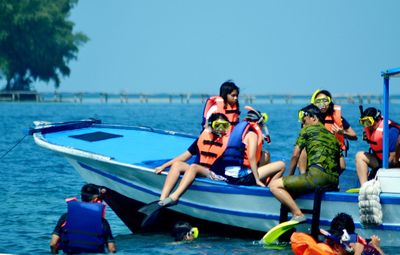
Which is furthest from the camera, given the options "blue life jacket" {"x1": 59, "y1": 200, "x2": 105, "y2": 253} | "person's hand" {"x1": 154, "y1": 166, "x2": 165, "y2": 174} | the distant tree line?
the distant tree line

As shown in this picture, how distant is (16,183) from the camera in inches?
999

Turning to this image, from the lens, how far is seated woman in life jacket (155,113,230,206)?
16109 mm

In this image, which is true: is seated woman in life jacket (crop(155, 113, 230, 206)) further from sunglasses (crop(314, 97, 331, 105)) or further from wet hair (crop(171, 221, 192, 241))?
sunglasses (crop(314, 97, 331, 105))

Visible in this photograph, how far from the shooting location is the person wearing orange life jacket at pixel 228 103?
1711 cm

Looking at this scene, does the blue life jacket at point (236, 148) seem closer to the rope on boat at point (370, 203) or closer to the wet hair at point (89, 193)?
the rope on boat at point (370, 203)

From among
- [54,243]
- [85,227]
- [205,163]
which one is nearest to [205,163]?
[205,163]

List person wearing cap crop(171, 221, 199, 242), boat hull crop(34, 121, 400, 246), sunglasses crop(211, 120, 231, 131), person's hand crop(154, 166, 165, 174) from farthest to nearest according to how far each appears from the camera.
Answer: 1. person's hand crop(154, 166, 165, 174)
2. person wearing cap crop(171, 221, 199, 242)
3. sunglasses crop(211, 120, 231, 131)
4. boat hull crop(34, 121, 400, 246)

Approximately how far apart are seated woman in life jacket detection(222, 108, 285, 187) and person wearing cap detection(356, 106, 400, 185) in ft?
3.52

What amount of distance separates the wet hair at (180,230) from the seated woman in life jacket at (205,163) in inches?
16.9

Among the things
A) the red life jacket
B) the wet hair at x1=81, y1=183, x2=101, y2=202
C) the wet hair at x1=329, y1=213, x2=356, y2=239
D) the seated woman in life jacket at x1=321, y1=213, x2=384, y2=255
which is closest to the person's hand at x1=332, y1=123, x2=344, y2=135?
the red life jacket

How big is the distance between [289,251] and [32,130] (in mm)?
5301

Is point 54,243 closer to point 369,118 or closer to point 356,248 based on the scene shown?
point 356,248

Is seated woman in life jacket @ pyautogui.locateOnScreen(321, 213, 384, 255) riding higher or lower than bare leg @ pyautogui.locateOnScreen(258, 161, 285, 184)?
lower

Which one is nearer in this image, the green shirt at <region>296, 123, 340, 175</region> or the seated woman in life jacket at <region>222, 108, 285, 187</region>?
the green shirt at <region>296, 123, 340, 175</region>
